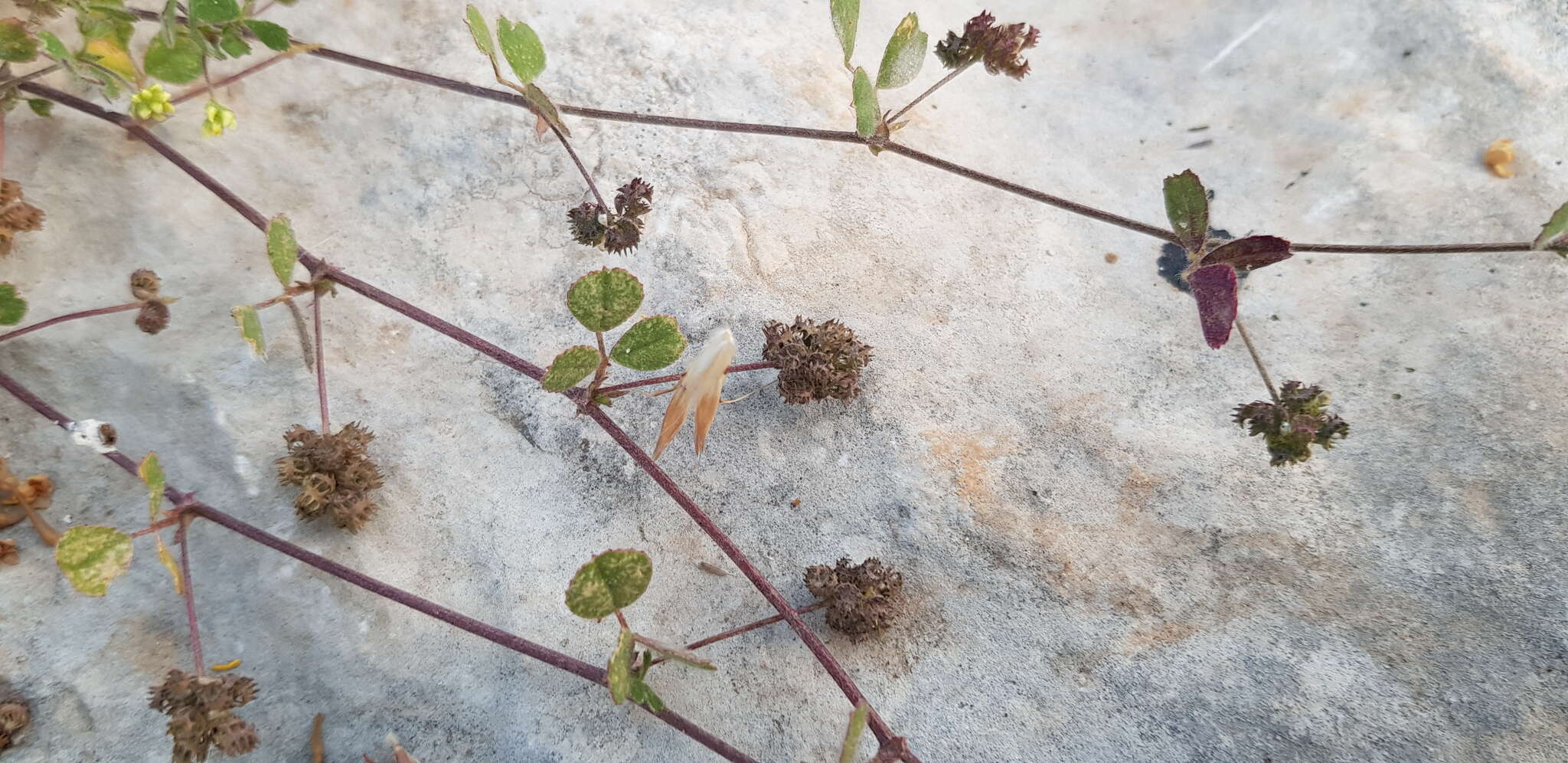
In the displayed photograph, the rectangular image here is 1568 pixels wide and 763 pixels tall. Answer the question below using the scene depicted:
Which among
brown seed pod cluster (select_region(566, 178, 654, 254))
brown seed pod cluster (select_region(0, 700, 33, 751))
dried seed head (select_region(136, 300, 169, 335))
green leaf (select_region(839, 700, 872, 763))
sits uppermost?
dried seed head (select_region(136, 300, 169, 335))

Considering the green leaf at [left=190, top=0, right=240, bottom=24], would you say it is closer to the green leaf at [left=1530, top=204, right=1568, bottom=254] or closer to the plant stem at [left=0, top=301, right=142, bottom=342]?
the plant stem at [left=0, top=301, right=142, bottom=342]

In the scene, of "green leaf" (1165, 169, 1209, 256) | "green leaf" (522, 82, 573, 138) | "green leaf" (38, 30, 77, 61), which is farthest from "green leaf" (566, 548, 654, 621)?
"green leaf" (38, 30, 77, 61)

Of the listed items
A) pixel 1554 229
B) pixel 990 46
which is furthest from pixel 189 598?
pixel 1554 229

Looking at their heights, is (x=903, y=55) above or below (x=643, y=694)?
above

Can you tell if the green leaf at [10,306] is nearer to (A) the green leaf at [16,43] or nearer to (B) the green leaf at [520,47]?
(A) the green leaf at [16,43]

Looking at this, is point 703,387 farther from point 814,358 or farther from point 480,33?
point 480,33
